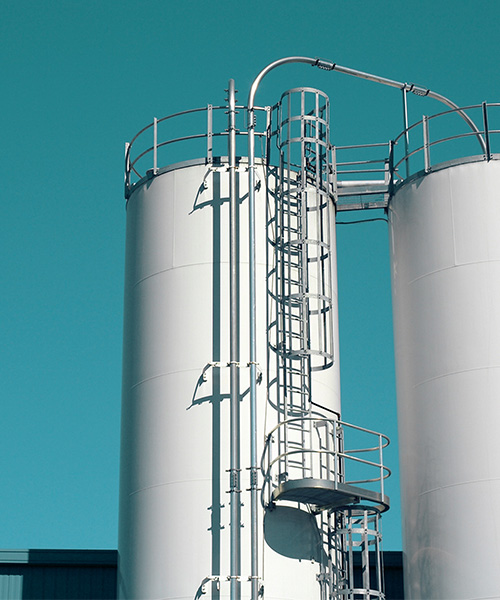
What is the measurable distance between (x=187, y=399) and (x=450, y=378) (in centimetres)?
461

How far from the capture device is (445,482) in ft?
66.8

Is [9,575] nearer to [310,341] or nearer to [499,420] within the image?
[310,341]

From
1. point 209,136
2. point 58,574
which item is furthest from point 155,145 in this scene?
point 58,574

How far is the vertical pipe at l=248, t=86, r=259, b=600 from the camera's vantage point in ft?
63.4

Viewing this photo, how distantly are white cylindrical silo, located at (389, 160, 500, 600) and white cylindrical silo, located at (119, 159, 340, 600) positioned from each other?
1519mm

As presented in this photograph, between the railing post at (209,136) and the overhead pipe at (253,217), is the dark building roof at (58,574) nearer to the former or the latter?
the overhead pipe at (253,217)

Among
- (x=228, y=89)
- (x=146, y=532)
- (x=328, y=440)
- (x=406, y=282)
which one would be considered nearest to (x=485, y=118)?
(x=406, y=282)

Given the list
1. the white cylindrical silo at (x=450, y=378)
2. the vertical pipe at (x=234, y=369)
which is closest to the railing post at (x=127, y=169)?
the vertical pipe at (x=234, y=369)

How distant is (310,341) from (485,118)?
5.33 metres

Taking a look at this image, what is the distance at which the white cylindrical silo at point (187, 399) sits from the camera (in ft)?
64.5

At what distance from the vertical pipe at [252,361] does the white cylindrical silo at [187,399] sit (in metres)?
0.14

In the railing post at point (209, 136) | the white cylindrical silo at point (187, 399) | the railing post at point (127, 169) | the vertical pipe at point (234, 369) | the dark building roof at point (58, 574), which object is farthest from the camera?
the dark building roof at point (58, 574)

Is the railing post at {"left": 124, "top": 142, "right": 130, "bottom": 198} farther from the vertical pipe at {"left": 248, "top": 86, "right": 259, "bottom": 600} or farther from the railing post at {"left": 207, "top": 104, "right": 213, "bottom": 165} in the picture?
the vertical pipe at {"left": 248, "top": 86, "right": 259, "bottom": 600}

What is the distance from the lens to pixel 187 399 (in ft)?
67.4
